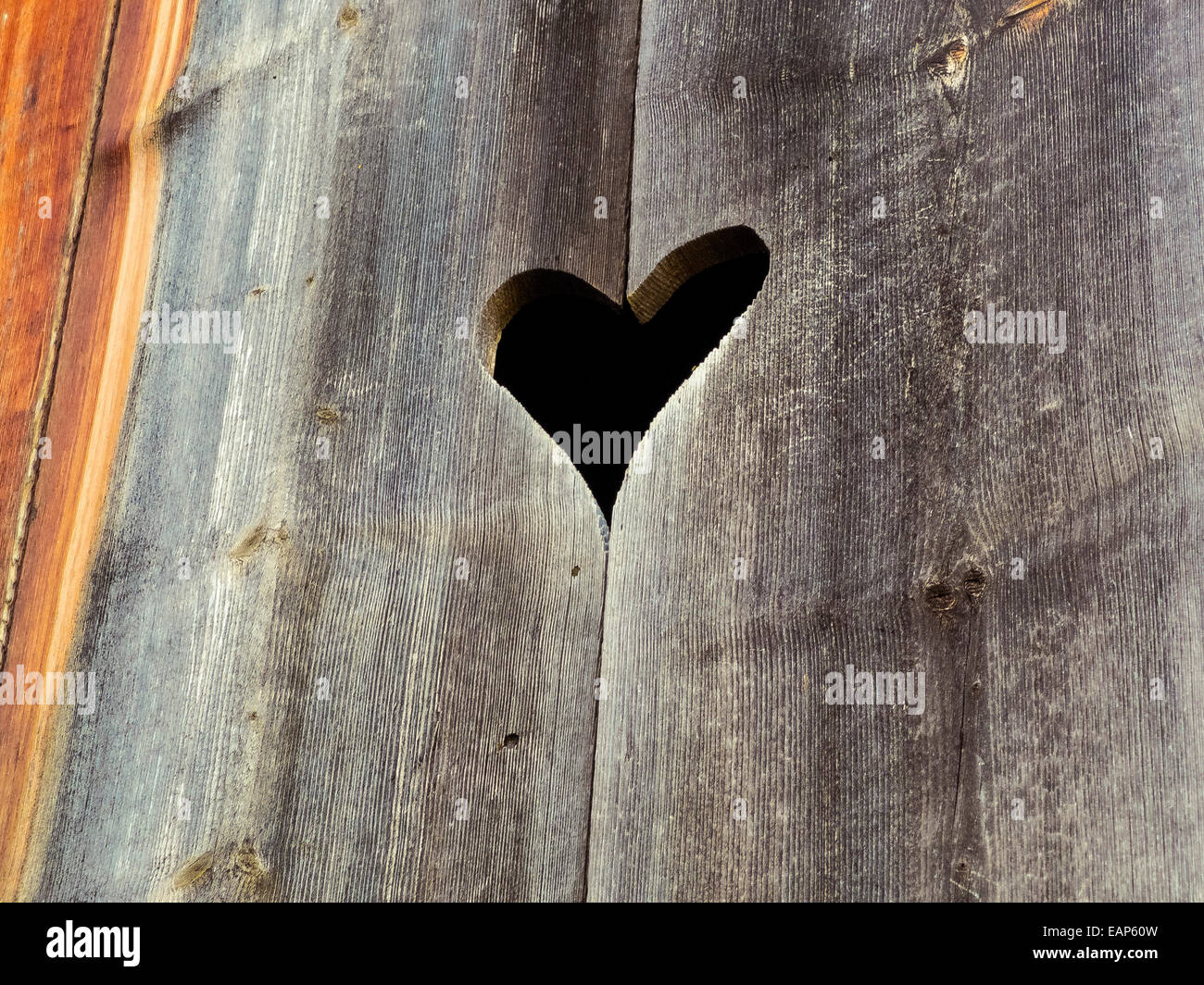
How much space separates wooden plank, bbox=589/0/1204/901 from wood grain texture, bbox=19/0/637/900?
103mm

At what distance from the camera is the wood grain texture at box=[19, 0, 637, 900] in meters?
1.09

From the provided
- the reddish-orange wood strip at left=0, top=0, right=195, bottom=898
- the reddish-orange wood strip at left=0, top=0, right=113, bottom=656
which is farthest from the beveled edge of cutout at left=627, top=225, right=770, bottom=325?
the reddish-orange wood strip at left=0, top=0, right=113, bottom=656

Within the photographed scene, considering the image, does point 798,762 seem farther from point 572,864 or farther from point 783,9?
point 783,9

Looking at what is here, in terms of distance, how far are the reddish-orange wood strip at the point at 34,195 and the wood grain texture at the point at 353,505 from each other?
13 cm

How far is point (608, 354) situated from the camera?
58.7 inches

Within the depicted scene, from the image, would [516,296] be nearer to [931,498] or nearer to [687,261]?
[687,261]

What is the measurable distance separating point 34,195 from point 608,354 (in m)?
0.75

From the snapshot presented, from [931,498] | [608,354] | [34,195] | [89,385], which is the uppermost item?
[34,195]

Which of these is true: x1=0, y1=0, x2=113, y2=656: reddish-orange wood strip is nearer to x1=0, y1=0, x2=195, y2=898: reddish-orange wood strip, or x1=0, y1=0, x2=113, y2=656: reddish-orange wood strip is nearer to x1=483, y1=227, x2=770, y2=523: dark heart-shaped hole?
x1=0, y1=0, x2=195, y2=898: reddish-orange wood strip

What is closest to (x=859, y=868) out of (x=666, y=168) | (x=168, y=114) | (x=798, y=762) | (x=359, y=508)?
(x=798, y=762)

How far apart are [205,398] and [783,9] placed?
74cm

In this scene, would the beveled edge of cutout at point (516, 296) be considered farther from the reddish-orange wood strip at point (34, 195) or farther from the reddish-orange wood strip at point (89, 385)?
the reddish-orange wood strip at point (34, 195)

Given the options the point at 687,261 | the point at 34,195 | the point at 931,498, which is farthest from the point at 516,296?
the point at 34,195
